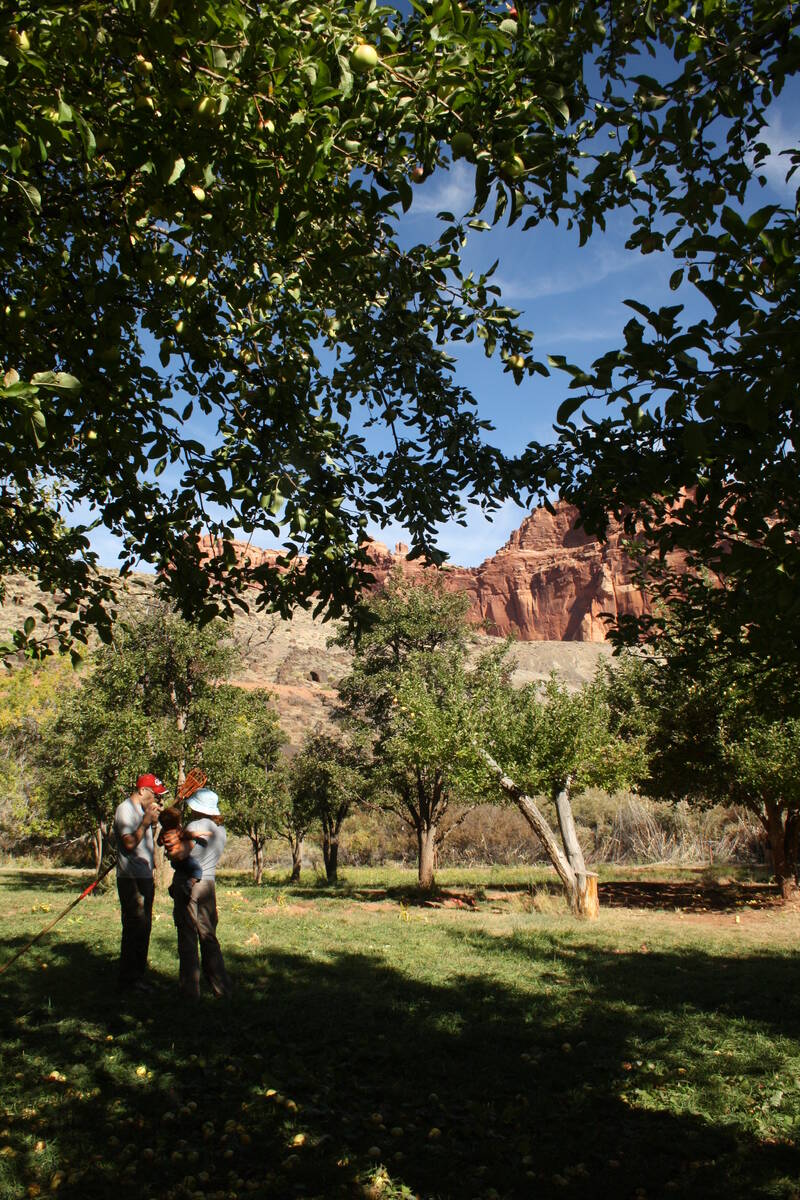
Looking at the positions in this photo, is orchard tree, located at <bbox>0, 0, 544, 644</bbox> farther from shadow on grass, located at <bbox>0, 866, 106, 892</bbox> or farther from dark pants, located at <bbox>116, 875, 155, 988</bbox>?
shadow on grass, located at <bbox>0, 866, 106, 892</bbox>

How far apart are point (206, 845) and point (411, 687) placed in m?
13.4

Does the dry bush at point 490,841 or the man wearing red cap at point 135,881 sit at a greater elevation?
the man wearing red cap at point 135,881

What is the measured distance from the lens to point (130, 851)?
7328 millimetres

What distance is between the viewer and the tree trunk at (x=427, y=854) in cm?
2197

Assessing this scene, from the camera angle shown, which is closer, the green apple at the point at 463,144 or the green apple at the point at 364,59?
the green apple at the point at 364,59

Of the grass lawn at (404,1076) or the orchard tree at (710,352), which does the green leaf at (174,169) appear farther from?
the grass lawn at (404,1076)

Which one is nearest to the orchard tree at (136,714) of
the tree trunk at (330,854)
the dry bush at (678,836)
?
the tree trunk at (330,854)

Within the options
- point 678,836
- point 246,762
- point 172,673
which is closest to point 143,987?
point 172,673

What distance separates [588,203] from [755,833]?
31244 millimetres

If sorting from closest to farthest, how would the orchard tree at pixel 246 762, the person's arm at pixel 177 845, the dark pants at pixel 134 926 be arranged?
the person's arm at pixel 177 845 < the dark pants at pixel 134 926 < the orchard tree at pixel 246 762

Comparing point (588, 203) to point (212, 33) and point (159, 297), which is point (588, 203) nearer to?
point (212, 33)

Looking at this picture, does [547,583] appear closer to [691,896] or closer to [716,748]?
[691,896]

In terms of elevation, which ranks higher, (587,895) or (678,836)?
(587,895)

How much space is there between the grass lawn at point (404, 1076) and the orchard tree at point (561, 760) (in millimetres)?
5116
